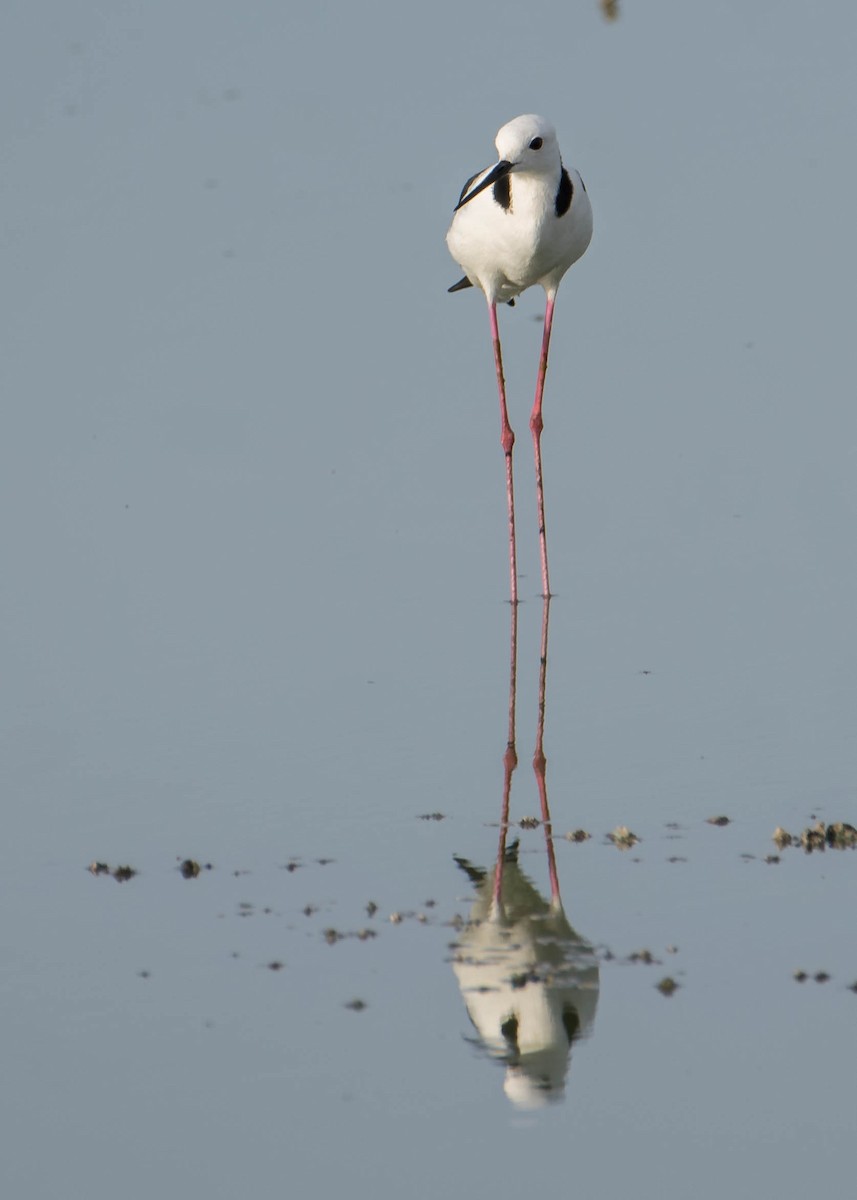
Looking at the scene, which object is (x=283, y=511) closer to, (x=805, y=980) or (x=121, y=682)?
(x=121, y=682)

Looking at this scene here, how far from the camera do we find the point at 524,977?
448cm

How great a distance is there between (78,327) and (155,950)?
296 inches

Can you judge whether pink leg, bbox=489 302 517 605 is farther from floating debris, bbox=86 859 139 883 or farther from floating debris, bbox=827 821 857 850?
floating debris, bbox=86 859 139 883

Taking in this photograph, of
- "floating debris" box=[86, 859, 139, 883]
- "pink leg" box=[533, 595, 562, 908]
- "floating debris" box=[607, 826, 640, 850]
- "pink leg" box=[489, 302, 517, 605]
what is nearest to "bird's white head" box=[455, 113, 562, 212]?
"pink leg" box=[489, 302, 517, 605]

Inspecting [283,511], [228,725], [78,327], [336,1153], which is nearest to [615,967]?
[336,1153]

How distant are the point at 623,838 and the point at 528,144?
11.6 feet

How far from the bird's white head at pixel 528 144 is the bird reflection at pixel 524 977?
3504mm

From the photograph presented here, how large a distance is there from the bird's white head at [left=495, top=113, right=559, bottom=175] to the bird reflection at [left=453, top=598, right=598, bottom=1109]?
11.5ft

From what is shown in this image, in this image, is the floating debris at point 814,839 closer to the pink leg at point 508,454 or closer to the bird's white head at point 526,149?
the pink leg at point 508,454

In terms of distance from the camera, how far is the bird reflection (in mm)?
4133

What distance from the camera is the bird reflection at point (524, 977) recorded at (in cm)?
413

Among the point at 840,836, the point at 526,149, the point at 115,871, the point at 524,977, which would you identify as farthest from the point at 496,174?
the point at 524,977

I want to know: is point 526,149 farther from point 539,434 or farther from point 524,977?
point 524,977

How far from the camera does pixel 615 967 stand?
454 cm
